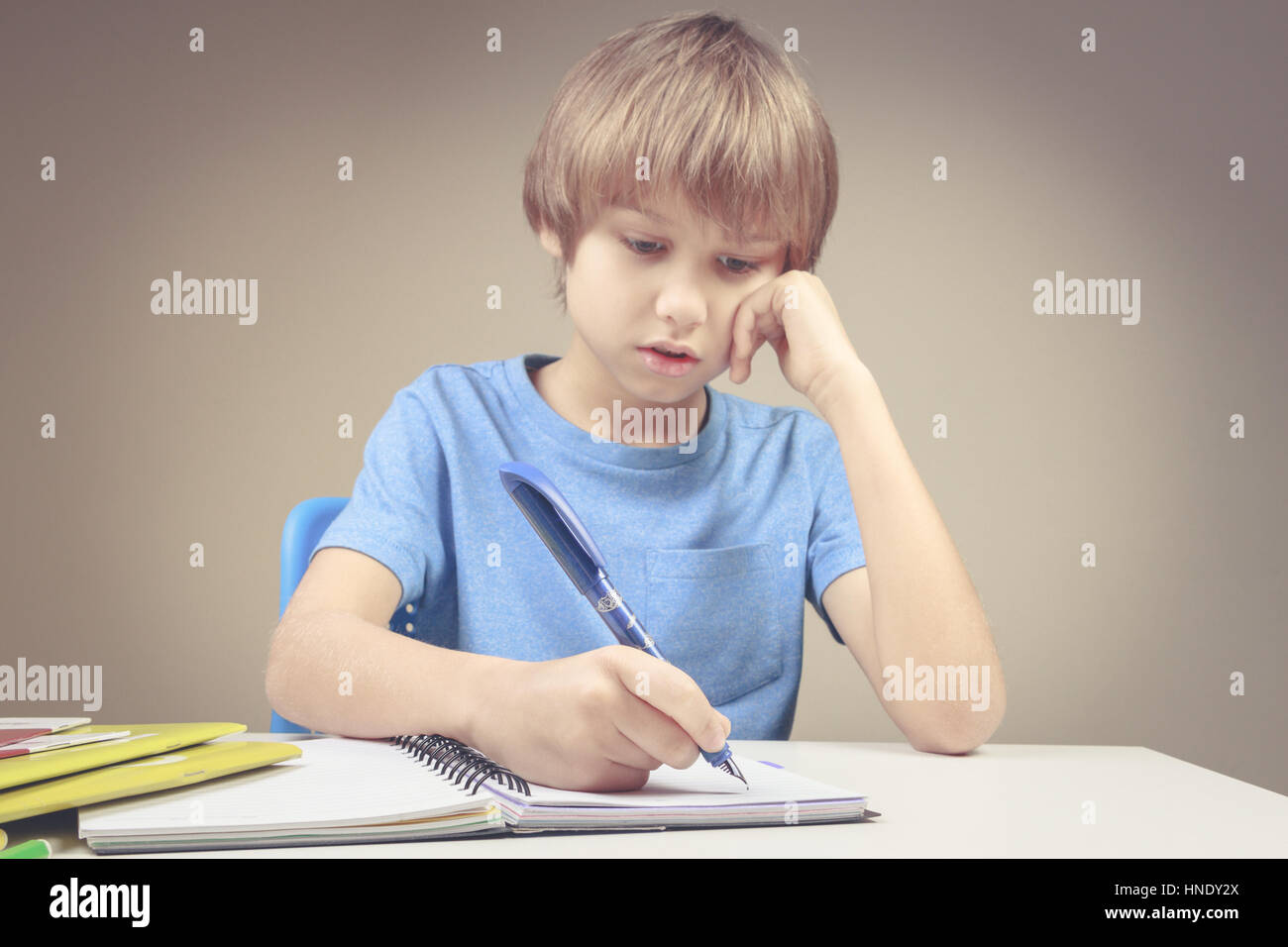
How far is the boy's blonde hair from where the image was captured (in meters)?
0.91

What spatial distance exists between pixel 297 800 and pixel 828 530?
2.21ft

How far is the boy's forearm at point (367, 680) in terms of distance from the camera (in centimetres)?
64

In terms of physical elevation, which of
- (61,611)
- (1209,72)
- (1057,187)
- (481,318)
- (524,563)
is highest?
(1209,72)

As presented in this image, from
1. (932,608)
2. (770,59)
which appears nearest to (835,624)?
(932,608)

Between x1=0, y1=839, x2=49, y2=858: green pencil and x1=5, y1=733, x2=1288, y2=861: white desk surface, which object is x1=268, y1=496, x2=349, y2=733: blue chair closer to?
x1=5, y1=733, x2=1288, y2=861: white desk surface

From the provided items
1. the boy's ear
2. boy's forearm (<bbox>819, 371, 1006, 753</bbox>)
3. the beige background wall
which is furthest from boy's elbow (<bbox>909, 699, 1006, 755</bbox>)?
the beige background wall

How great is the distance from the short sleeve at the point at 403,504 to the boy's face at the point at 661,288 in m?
0.20

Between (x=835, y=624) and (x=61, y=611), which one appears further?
(x=61, y=611)

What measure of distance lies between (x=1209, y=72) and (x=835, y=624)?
159cm

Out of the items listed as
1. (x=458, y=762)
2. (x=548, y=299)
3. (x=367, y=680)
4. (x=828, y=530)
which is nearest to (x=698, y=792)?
(x=458, y=762)

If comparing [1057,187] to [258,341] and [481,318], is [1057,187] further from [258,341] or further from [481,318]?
[258,341]

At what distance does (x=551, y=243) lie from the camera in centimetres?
104

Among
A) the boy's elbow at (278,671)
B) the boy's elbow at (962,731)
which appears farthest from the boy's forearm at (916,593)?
the boy's elbow at (278,671)
